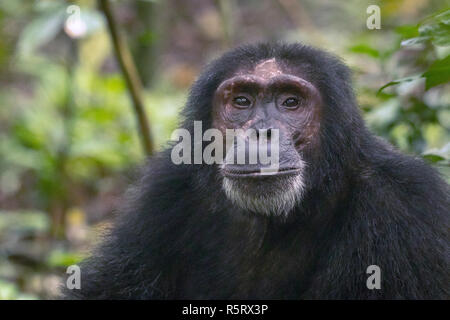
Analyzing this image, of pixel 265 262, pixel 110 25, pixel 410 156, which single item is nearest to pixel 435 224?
pixel 410 156

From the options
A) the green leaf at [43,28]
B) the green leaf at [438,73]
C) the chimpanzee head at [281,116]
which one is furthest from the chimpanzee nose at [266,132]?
the green leaf at [43,28]

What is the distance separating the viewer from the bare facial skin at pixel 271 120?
4.95m

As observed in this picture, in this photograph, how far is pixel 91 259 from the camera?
19.8 ft

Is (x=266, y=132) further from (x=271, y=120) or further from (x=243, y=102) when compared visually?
(x=243, y=102)

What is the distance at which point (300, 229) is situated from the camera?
5273 millimetres

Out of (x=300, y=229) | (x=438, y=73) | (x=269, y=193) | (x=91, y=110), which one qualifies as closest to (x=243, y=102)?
(x=269, y=193)

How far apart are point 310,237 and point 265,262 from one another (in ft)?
1.37

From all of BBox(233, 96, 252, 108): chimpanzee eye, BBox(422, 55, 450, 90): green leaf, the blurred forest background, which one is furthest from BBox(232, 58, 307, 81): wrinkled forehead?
BBox(422, 55, 450, 90): green leaf

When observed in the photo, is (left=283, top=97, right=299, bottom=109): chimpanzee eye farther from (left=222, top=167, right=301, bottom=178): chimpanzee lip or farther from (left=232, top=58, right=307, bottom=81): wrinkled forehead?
(left=222, top=167, right=301, bottom=178): chimpanzee lip

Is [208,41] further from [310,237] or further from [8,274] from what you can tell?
[310,237]

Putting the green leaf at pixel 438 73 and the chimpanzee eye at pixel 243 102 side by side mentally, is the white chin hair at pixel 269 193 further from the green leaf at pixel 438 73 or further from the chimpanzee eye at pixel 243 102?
the green leaf at pixel 438 73

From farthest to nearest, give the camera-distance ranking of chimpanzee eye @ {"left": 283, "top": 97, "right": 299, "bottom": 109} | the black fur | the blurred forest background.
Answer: the blurred forest background, chimpanzee eye @ {"left": 283, "top": 97, "right": 299, "bottom": 109}, the black fur

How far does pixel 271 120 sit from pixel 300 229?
0.89 metres

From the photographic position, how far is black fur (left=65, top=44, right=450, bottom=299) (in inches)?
187
